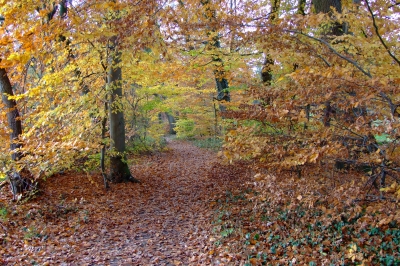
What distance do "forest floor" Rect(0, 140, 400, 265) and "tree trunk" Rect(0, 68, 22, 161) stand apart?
154 centimetres

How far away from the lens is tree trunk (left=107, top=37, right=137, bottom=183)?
9.30 m

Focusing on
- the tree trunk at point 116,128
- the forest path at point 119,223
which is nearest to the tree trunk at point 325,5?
the forest path at point 119,223

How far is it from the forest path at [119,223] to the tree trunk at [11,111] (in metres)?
1.67

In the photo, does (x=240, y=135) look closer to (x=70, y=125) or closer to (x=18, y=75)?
(x=70, y=125)

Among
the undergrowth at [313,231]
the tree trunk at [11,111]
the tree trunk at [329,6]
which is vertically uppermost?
the tree trunk at [329,6]

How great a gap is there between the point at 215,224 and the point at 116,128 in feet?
17.3

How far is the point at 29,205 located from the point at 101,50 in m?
4.75

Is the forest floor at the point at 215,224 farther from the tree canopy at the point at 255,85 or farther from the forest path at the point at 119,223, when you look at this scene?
the tree canopy at the point at 255,85

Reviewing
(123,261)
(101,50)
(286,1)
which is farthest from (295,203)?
(286,1)

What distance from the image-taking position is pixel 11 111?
7.97 m

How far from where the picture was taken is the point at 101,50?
8.48m

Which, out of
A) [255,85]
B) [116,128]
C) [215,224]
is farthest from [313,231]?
[116,128]

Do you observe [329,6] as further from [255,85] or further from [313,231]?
[313,231]

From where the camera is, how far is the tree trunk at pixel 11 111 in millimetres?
→ 7668
